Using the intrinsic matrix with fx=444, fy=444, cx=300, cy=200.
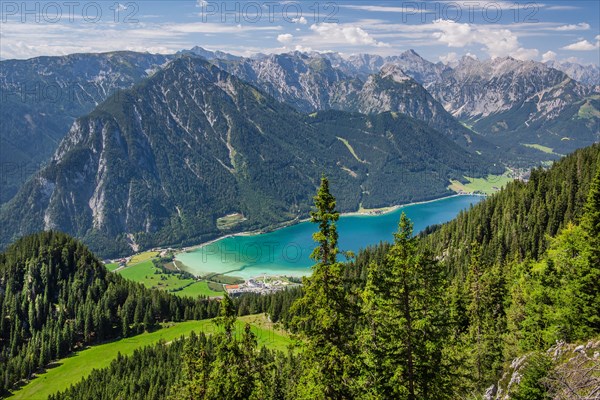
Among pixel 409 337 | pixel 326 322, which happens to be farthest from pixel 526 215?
pixel 326 322

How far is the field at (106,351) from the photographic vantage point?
99681mm

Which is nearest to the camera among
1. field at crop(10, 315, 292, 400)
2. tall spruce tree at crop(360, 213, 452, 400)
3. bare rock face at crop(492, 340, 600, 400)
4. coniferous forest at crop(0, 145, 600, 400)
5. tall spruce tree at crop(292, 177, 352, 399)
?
bare rock face at crop(492, 340, 600, 400)

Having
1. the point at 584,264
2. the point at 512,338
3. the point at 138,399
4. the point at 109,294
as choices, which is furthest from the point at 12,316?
the point at 584,264

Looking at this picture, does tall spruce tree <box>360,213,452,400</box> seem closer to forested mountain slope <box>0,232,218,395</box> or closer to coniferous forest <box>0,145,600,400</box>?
coniferous forest <box>0,145,600,400</box>

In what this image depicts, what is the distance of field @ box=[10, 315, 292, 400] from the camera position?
327 ft

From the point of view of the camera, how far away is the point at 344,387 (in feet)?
72.8

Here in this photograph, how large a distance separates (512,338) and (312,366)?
2711cm

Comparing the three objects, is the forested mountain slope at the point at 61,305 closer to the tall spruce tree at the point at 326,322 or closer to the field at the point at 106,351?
the field at the point at 106,351

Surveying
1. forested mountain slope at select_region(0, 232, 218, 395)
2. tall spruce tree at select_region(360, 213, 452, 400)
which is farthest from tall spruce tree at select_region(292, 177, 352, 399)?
forested mountain slope at select_region(0, 232, 218, 395)

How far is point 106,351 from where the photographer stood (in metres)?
117

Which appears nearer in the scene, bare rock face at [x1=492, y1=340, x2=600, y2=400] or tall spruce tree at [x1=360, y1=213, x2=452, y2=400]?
bare rock face at [x1=492, y1=340, x2=600, y2=400]

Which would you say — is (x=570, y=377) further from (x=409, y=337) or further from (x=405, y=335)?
(x=405, y=335)

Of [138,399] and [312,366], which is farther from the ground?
[312,366]

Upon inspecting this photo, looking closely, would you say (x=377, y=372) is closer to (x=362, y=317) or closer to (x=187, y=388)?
(x=362, y=317)
